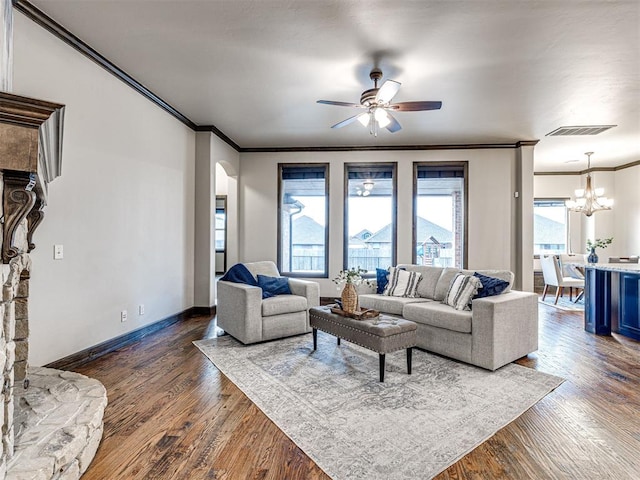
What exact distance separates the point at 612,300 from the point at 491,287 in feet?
7.37

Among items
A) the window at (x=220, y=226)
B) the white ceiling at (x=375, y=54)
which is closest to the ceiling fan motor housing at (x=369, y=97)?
the white ceiling at (x=375, y=54)

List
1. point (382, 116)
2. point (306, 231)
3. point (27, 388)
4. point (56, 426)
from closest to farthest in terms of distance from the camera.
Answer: point (56, 426) → point (27, 388) → point (382, 116) → point (306, 231)

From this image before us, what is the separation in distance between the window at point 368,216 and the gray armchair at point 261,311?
2381mm

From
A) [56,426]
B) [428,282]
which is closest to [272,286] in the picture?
[428,282]

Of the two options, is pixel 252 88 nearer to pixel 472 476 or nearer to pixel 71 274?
pixel 71 274

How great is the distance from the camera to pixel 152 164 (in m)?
4.43

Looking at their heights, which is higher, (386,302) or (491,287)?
(491,287)

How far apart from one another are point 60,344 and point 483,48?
4.47 m

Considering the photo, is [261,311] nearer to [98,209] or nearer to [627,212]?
[98,209]

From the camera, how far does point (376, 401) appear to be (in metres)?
2.62

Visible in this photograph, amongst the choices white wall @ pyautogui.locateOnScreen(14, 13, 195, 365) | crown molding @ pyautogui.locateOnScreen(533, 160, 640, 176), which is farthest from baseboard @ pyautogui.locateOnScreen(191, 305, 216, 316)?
crown molding @ pyautogui.locateOnScreen(533, 160, 640, 176)

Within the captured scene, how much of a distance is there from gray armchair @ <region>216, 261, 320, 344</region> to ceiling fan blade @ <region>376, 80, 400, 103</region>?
229 centimetres

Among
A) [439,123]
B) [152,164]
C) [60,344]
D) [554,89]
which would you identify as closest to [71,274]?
[60,344]

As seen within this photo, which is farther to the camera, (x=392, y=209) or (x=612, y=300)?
(x=392, y=209)
